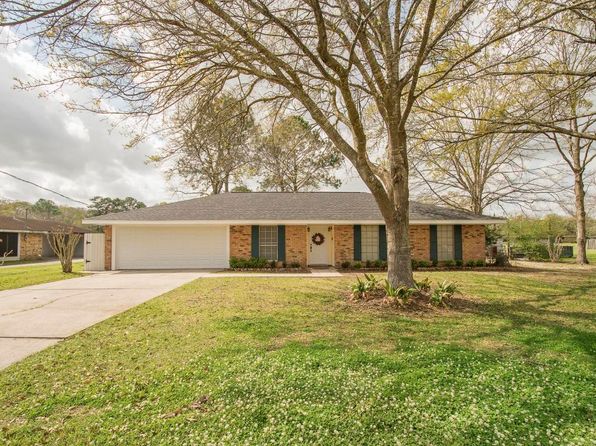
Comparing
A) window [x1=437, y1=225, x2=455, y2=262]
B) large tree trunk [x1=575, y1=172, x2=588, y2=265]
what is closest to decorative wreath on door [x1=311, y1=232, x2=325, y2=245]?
window [x1=437, y1=225, x2=455, y2=262]

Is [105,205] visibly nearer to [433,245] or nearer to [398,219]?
[433,245]

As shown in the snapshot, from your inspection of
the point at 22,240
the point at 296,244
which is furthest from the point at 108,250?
the point at 22,240

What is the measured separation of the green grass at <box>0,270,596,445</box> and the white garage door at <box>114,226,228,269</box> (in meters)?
9.58

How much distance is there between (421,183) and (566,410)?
19.9m

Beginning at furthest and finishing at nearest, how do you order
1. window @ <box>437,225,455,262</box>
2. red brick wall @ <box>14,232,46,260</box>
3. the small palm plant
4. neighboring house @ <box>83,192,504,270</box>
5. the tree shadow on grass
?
red brick wall @ <box>14,232,46,260</box>
window @ <box>437,225,455,262</box>
neighboring house @ <box>83,192,504,270</box>
the small palm plant
the tree shadow on grass

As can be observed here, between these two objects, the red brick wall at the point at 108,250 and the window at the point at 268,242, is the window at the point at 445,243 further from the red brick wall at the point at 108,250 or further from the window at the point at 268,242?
the red brick wall at the point at 108,250

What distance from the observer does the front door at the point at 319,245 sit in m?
16.0

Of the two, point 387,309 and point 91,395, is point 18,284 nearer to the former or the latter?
point 91,395

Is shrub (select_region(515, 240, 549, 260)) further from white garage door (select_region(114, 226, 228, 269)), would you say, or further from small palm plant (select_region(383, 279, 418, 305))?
white garage door (select_region(114, 226, 228, 269))

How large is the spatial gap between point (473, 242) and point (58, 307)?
1594 cm

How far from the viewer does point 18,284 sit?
10039mm

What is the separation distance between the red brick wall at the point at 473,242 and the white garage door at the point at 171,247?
37.0 ft

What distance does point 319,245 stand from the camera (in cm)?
1609

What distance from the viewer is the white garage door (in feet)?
50.3
